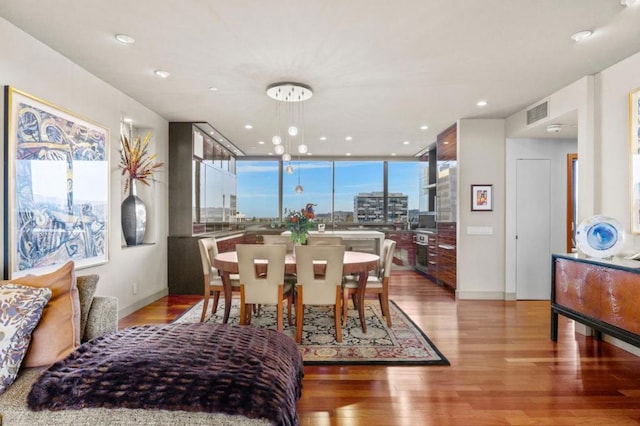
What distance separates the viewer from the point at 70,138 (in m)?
3.05

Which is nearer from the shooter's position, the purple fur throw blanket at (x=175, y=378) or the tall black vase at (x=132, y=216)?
the purple fur throw blanket at (x=175, y=378)

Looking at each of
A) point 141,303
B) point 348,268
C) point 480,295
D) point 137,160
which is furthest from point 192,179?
point 480,295

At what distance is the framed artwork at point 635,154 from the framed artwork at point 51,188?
4.94m

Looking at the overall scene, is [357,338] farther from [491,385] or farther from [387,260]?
[491,385]

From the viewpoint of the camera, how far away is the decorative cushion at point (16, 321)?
4.80ft

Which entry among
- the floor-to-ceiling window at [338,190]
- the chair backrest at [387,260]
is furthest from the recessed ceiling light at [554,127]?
the floor-to-ceiling window at [338,190]

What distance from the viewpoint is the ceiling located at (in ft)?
7.48

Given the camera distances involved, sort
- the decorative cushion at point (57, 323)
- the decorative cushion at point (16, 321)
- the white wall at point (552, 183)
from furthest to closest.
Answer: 1. the white wall at point (552, 183)
2. the decorative cushion at point (57, 323)
3. the decorative cushion at point (16, 321)

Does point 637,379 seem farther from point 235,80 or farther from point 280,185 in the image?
point 280,185

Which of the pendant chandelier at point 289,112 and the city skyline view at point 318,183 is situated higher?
the pendant chandelier at point 289,112

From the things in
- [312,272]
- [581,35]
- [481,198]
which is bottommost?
[312,272]

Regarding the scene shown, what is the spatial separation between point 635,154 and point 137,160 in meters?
5.16

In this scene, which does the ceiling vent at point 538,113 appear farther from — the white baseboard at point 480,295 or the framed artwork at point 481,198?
the white baseboard at point 480,295

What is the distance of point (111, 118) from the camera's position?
375 centimetres
